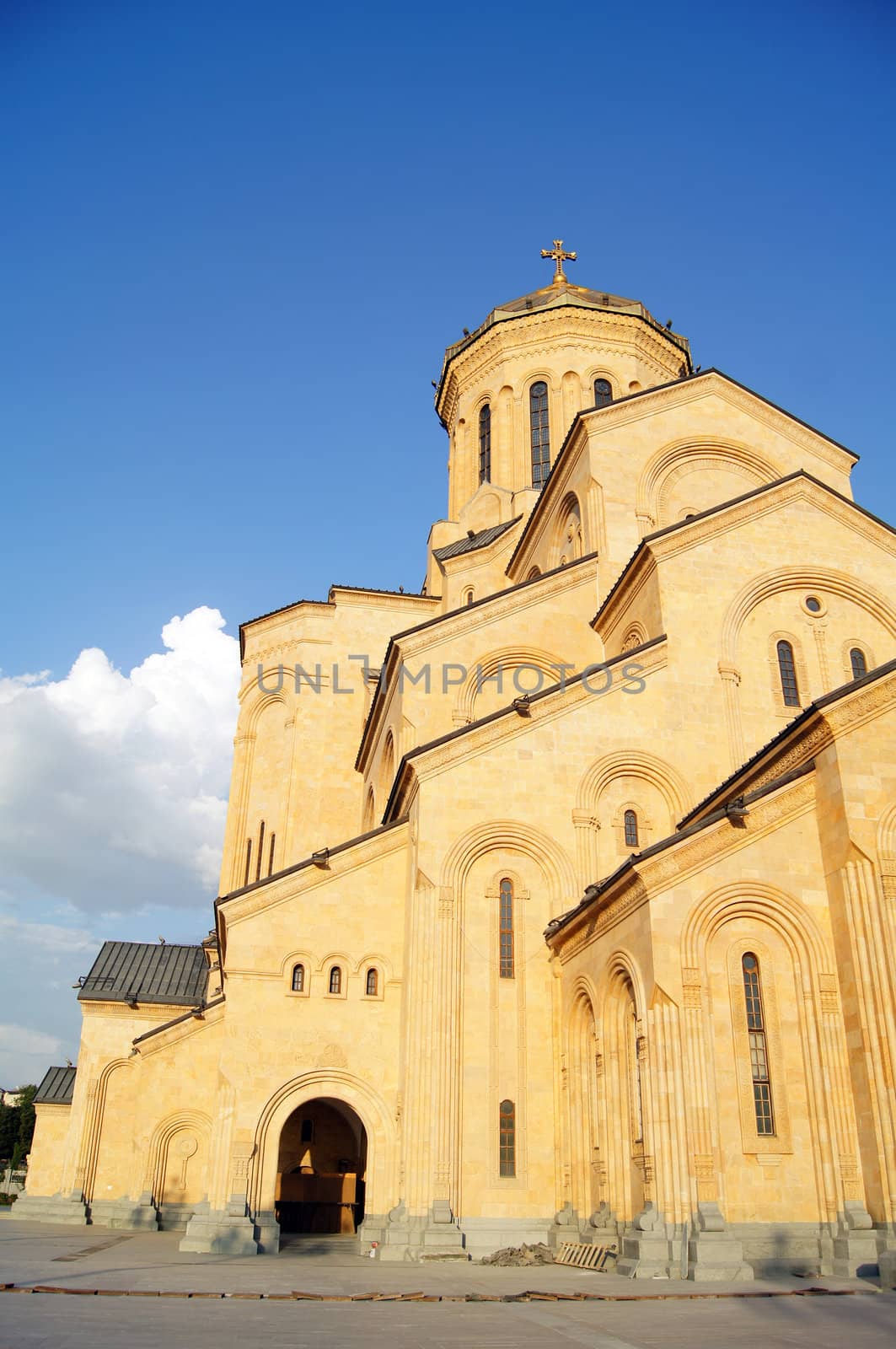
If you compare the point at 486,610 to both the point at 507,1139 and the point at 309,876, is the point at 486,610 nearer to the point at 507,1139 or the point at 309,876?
the point at 309,876

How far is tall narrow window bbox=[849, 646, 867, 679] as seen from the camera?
2189 cm

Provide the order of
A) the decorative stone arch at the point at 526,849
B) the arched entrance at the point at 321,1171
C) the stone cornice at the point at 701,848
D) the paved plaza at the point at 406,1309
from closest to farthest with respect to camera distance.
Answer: the paved plaza at the point at 406,1309 → the stone cornice at the point at 701,848 → the decorative stone arch at the point at 526,849 → the arched entrance at the point at 321,1171

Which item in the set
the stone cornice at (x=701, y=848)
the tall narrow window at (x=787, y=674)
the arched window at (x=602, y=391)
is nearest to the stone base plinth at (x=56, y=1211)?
the stone cornice at (x=701, y=848)

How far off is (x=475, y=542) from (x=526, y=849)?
17.3 meters

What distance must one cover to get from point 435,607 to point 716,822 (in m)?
21.8

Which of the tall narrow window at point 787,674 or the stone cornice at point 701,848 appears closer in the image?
the stone cornice at point 701,848

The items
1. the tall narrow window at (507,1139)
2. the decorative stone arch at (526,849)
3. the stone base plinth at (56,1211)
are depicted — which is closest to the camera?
the tall narrow window at (507,1139)

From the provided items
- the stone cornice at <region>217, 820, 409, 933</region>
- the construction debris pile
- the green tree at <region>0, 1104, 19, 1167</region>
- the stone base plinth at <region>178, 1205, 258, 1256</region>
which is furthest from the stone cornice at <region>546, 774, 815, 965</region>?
the green tree at <region>0, 1104, 19, 1167</region>

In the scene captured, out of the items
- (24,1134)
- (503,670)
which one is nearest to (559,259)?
(503,670)

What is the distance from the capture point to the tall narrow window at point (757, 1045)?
48.7ft

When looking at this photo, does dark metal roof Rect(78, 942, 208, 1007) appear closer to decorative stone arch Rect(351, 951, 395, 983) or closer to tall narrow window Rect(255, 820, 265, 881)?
tall narrow window Rect(255, 820, 265, 881)

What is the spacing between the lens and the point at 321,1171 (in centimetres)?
2608

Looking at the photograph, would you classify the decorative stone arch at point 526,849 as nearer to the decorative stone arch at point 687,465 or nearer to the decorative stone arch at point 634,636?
the decorative stone arch at point 634,636

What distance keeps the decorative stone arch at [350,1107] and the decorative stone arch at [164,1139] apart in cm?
840
